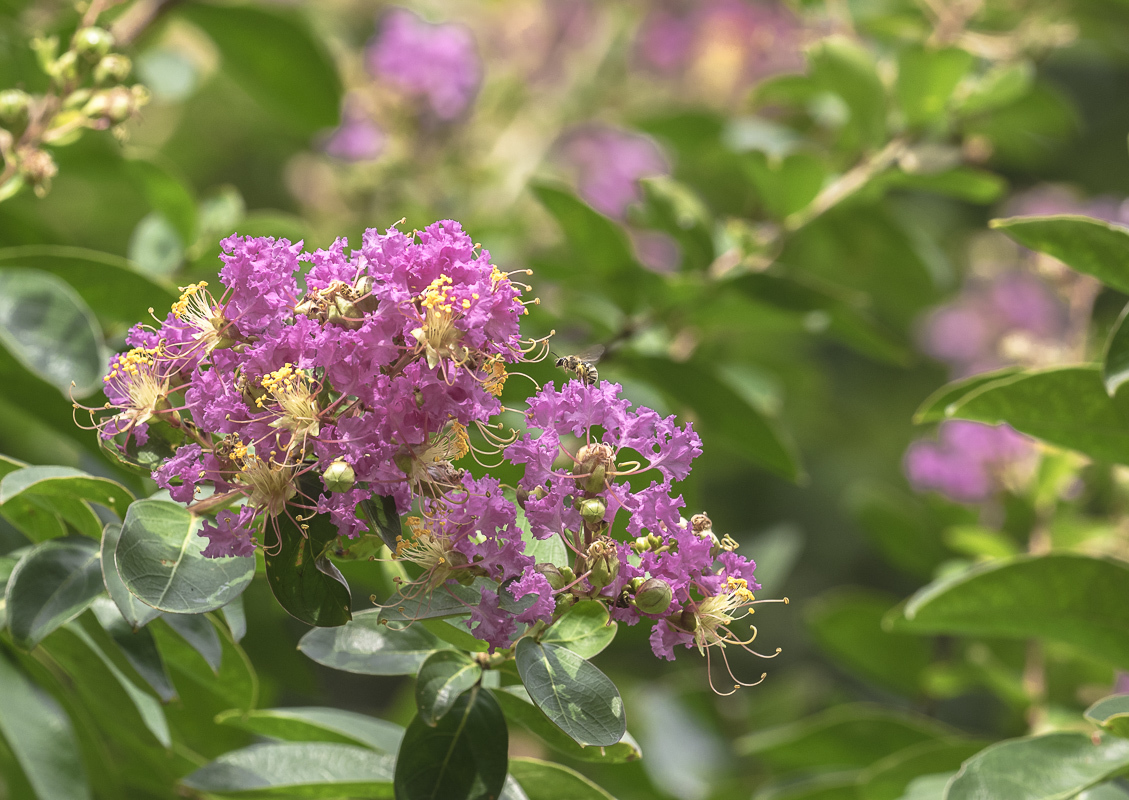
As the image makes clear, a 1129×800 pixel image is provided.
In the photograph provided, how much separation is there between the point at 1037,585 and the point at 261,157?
129 inches

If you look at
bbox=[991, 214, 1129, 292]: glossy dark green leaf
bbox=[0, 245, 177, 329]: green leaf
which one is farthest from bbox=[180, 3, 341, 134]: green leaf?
bbox=[991, 214, 1129, 292]: glossy dark green leaf

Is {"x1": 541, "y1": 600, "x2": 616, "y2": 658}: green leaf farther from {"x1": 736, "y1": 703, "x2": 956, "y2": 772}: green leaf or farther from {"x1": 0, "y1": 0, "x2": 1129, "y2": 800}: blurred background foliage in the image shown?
{"x1": 736, "y1": 703, "x2": 956, "y2": 772}: green leaf

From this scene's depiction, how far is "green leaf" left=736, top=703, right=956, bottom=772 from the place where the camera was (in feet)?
5.95

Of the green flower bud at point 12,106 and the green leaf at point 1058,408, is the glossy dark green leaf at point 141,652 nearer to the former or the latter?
the green flower bud at point 12,106

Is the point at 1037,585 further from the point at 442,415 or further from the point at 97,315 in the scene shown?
the point at 97,315

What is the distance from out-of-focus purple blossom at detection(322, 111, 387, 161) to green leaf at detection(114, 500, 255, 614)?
2.16m

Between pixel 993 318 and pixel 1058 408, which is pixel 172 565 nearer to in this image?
pixel 1058 408

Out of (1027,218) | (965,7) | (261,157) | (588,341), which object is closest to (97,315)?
(588,341)

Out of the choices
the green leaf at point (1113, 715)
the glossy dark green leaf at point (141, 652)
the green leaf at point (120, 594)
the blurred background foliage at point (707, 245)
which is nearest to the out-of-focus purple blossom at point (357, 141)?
the blurred background foliage at point (707, 245)

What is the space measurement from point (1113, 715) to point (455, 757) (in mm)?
738

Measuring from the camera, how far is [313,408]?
98 cm

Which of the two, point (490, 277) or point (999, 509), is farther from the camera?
point (999, 509)

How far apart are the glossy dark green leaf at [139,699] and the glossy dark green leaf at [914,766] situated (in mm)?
1005

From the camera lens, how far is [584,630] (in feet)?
3.31
